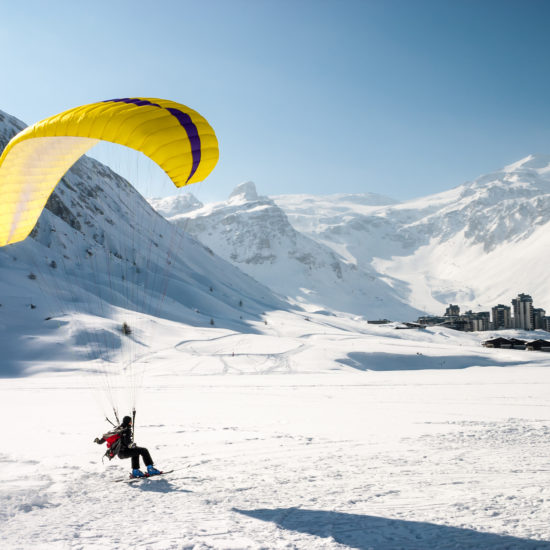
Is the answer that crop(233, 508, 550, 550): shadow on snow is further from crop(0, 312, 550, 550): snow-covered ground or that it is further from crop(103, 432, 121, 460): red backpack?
crop(103, 432, 121, 460): red backpack

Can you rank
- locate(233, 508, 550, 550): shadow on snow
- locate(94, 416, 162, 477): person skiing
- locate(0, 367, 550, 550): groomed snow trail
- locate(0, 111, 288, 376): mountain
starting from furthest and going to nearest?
1. locate(0, 111, 288, 376): mountain
2. locate(94, 416, 162, 477): person skiing
3. locate(0, 367, 550, 550): groomed snow trail
4. locate(233, 508, 550, 550): shadow on snow

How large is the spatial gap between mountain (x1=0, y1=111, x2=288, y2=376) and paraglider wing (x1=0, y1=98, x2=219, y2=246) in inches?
493

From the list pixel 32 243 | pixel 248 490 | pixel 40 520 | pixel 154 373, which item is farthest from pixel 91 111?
pixel 32 243

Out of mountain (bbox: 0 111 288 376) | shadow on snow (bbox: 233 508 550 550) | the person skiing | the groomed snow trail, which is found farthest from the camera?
mountain (bbox: 0 111 288 376)

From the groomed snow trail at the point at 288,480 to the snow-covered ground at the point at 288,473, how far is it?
0.10 ft

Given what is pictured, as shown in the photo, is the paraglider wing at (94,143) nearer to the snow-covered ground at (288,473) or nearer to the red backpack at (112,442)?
the red backpack at (112,442)

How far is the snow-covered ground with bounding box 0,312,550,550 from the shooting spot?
6.02 meters

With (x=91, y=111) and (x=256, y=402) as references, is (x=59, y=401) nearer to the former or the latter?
(x=256, y=402)

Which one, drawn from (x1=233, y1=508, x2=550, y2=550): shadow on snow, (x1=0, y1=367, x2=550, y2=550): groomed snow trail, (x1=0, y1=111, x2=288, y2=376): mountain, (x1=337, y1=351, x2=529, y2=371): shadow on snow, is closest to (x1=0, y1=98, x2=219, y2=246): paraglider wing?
(x1=0, y1=367, x2=550, y2=550): groomed snow trail

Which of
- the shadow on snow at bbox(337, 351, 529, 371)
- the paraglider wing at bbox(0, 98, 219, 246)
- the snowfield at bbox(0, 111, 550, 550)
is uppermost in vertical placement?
the paraglider wing at bbox(0, 98, 219, 246)

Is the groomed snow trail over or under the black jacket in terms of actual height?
under

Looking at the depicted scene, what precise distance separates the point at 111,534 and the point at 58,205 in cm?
7842

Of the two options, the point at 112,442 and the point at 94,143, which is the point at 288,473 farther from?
the point at 94,143

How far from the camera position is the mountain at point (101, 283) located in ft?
122
